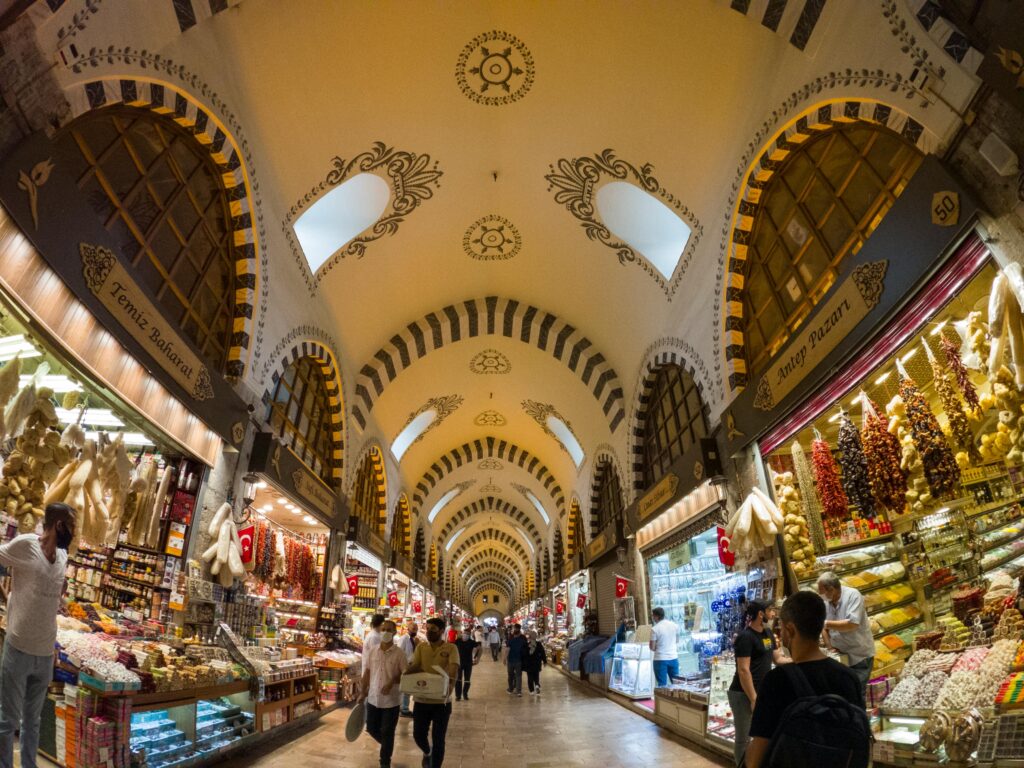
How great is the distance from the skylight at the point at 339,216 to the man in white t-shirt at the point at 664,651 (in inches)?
236

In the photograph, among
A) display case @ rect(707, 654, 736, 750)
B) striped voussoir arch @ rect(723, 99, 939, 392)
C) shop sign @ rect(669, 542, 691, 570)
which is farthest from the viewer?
shop sign @ rect(669, 542, 691, 570)

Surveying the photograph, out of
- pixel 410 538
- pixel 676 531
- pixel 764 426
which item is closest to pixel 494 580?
pixel 410 538

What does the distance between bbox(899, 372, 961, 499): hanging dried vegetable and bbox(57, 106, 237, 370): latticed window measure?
16.2 ft

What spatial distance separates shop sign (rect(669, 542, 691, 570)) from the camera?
7.13m

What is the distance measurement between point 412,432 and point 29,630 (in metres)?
11.0

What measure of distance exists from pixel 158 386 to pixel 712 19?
5338 millimetres

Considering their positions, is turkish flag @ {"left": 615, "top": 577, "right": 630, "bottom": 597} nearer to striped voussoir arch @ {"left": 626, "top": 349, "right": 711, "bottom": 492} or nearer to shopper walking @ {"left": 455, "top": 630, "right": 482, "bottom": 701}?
striped voussoir arch @ {"left": 626, "top": 349, "right": 711, "bottom": 492}

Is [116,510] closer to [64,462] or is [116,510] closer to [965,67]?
[64,462]

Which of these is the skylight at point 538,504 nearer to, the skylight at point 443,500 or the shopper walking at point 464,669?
the skylight at point 443,500

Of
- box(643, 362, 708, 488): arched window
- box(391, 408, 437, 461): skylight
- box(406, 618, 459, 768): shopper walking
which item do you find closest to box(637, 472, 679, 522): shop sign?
box(643, 362, 708, 488): arched window

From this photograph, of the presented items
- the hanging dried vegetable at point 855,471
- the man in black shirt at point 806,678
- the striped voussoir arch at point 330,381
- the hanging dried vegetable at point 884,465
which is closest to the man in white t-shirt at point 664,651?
the hanging dried vegetable at point 855,471

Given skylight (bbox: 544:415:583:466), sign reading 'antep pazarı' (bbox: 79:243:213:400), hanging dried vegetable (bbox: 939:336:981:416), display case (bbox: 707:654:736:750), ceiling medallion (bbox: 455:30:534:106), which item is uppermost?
ceiling medallion (bbox: 455:30:534:106)

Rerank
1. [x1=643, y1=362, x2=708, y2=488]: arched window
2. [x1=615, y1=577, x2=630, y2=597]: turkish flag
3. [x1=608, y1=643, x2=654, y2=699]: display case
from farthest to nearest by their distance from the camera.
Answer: [x1=615, y1=577, x2=630, y2=597]: turkish flag
[x1=608, y1=643, x2=654, y2=699]: display case
[x1=643, y1=362, x2=708, y2=488]: arched window

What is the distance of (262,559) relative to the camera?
20.8 feet
